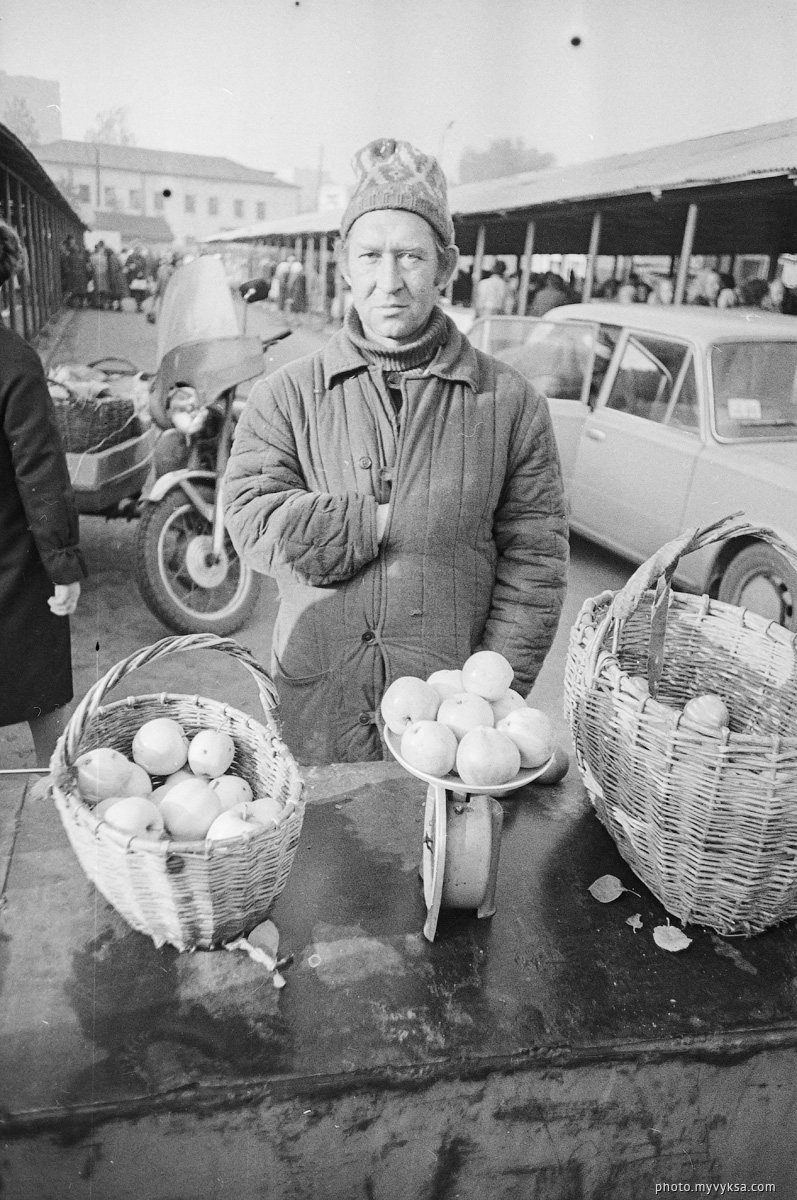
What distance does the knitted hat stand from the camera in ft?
5.94

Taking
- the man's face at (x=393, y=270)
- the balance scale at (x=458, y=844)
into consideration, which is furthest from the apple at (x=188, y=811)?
the man's face at (x=393, y=270)

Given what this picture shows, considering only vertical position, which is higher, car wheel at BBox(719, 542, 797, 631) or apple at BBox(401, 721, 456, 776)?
apple at BBox(401, 721, 456, 776)

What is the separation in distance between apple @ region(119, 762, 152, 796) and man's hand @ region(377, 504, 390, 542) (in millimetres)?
764

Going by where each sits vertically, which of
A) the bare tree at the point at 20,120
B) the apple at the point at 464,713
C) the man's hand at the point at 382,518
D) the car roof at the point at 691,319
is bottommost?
the apple at the point at 464,713

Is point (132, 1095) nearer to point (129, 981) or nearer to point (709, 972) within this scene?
point (129, 981)

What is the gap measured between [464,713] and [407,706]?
9cm

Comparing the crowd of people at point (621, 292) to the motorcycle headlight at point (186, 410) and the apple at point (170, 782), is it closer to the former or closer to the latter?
the motorcycle headlight at point (186, 410)

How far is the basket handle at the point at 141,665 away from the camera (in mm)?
1270

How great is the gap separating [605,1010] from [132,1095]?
650 millimetres

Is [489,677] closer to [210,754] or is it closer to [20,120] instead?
[210,754]

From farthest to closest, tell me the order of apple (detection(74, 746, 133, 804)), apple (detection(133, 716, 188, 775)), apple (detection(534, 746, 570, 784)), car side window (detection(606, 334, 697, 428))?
1. car side window (detection(606, 334, 697, 428))
2. apple (detection(534, 746, 570, 784))
3. apple (detection(133, 716, 188, 775))
4. apple (detection(74, 746, 133, 804))

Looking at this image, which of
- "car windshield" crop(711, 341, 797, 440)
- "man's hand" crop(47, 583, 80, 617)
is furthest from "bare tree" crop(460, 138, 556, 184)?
"man's hand" crop(47, 583, 80, 617)

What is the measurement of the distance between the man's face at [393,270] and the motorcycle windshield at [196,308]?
35.5 inches

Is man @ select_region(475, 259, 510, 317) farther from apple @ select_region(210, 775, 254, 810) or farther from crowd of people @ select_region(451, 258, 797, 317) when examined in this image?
apple @ select_region(210, 775, 254, 810)
